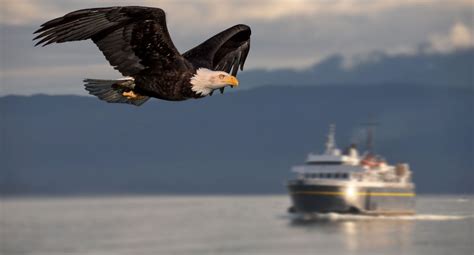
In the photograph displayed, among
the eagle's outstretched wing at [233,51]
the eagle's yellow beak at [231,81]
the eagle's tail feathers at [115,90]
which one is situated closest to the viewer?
the eagle's yellow beak at [231,81]

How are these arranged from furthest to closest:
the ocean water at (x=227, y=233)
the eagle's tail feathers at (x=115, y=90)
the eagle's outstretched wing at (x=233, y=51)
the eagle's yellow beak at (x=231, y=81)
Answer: the ocean water at (x=227, y=233)
the eagle's outstretched wing at (x=233, y=51)
the eagle's tail feathers at (x=115, y=90)
the eagle's yellow beak at (x=231, y=81)

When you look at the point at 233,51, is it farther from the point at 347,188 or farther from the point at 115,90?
the point at 347,188

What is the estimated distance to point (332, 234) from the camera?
7031 cm

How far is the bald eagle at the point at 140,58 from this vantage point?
12836 mm

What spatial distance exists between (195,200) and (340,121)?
4378 cm

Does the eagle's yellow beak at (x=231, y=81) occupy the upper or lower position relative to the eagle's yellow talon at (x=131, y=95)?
upper

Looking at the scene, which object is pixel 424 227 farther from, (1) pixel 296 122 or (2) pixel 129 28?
(1) pixel 296 122

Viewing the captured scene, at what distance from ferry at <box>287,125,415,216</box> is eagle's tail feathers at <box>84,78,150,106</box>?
53.7m

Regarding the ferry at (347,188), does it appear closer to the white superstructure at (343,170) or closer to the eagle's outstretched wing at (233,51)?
the white superstructure at (343,170)

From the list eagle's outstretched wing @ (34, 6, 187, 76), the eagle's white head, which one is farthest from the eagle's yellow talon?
the eagle's white head

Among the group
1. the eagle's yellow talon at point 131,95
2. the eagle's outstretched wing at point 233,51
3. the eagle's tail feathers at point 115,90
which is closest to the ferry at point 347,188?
the eagle's outstretched wing at point 233,51

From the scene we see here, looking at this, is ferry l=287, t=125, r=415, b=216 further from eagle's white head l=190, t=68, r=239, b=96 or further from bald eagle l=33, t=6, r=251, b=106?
eagle's white head l=190, t=68, r=239, b=96

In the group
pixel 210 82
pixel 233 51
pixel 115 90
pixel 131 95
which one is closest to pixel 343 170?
pixel 233 51

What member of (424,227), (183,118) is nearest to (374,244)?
(424,227)
